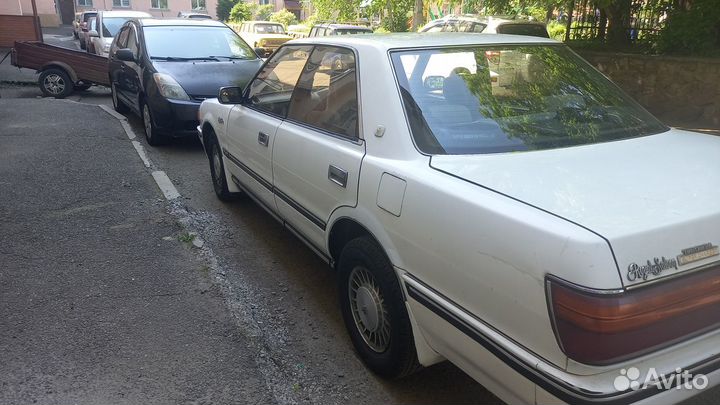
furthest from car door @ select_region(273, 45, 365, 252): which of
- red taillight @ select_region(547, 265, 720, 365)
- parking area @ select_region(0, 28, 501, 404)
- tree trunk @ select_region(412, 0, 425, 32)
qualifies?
tree trunk @ select_region(412, 0, 425, 32)

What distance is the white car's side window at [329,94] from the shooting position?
10.5ft

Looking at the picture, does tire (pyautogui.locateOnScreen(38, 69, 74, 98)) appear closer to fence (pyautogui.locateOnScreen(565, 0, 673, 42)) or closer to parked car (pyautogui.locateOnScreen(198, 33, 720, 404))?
parked car (pyautogui.locateOnScreen(198, 33, 720, 404))

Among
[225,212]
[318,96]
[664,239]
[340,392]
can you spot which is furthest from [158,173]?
[664,239]

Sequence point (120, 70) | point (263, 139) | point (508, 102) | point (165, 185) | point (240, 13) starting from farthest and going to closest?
point (240, 13), point (120, 70), point (165, 185), point (263, 139), point (508, 102)

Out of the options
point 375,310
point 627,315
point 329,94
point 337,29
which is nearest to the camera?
point 627,315

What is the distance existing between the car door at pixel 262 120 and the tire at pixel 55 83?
356 inches

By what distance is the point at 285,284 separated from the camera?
13.4 ft

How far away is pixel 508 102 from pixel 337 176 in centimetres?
96

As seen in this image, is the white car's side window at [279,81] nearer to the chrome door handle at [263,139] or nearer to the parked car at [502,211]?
the parked car at [502,211]

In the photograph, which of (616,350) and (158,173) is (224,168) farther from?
(616,350)

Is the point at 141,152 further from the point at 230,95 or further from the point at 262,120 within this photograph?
the point at 262,120

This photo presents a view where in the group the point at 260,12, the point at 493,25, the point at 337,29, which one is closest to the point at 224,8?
the point at 260,12

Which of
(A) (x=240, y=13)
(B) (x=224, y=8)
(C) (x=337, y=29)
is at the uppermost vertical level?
(B) (x=224, y=8)

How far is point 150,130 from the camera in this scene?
26.1ft
